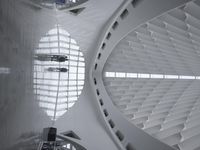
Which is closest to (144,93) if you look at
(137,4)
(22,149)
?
(137,4)

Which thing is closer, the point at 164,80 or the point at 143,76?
the point at 164,80

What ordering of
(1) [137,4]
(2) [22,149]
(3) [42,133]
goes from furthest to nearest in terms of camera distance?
(1) [137,4], (3) [42,133], (2) [22,149]

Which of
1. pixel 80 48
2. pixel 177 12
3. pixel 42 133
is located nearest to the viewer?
pixel 42 133

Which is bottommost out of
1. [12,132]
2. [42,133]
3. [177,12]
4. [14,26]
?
[42,133]

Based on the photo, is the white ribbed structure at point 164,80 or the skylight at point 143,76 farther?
the skylight at point 143,76

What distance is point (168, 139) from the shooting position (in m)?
17.9

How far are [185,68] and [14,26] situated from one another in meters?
18.2

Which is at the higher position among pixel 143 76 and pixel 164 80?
pixel 143 76

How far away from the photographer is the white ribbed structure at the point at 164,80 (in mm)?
15977

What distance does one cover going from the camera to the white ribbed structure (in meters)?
16.0

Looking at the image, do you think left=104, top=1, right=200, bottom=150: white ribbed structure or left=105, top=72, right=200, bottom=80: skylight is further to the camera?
left=105, top=72, right=200, bottom=80: skylight

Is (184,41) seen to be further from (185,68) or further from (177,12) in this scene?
(185,68)

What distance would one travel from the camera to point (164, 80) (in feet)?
75.8

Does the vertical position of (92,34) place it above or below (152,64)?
above
